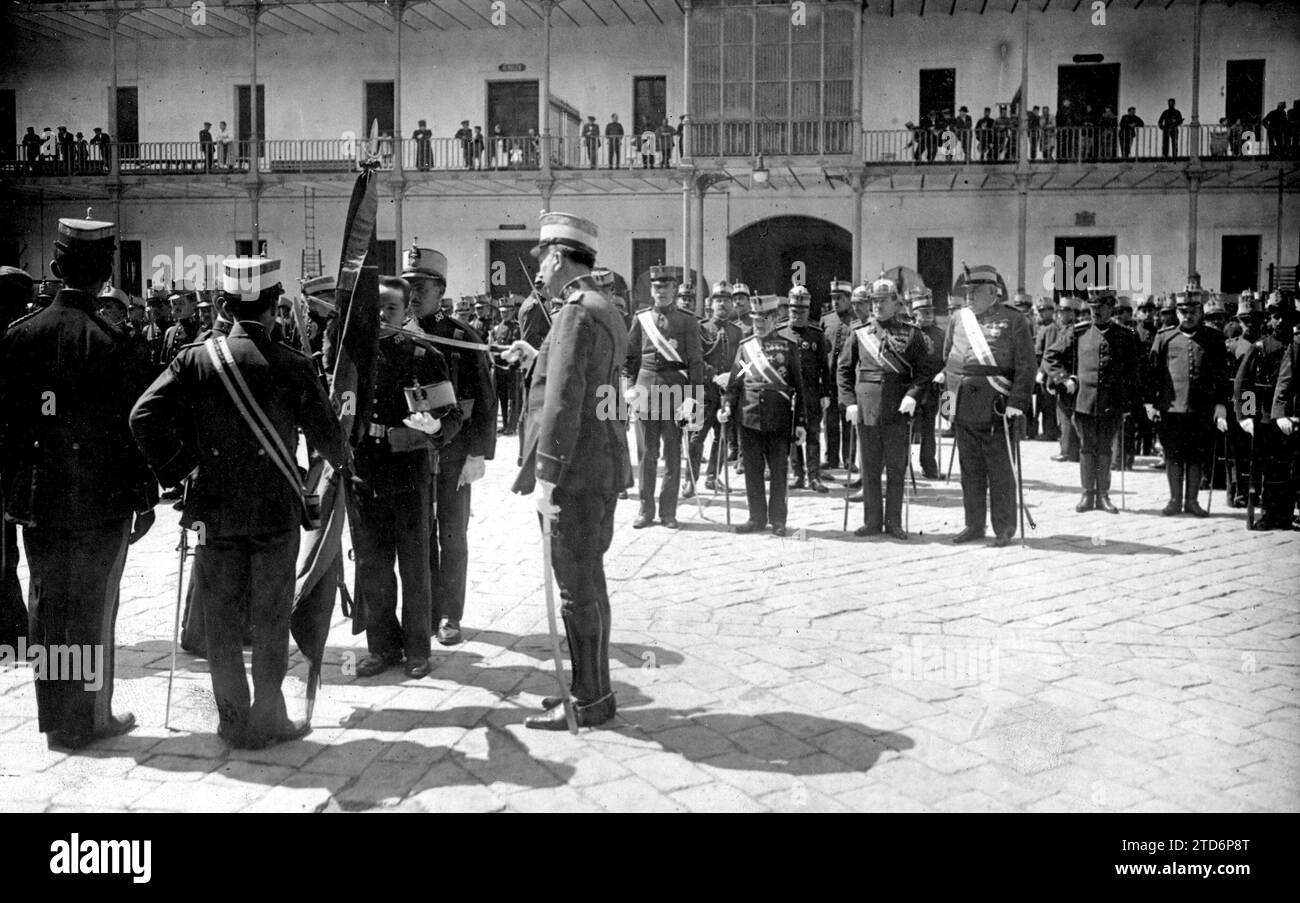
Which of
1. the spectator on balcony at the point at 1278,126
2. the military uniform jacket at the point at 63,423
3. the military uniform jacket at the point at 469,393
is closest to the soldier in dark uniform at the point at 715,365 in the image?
the military uniform jacket at the point at 469,393

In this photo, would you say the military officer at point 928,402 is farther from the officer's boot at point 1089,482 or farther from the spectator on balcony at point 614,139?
the spectator on balcony at point 614,139

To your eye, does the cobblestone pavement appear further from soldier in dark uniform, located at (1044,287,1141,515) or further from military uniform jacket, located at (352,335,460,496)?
soldier in dark uniform, located at (1044,287,1141,515)

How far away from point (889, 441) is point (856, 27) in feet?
46.6

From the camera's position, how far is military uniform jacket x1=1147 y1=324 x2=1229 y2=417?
9.40 m

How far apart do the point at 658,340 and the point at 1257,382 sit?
4.72 metres

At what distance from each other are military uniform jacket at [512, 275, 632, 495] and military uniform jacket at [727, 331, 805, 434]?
12.7ft

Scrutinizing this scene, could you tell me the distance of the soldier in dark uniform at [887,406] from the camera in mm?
8422

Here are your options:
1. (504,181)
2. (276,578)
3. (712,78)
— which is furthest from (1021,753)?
(504,181)

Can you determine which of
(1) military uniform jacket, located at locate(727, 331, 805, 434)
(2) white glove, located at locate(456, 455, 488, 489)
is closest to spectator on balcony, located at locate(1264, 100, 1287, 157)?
(1) military uniform jacket, located at locate(727, 331, 805, 434)

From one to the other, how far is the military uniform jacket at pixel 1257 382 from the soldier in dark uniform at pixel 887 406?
2415 mm

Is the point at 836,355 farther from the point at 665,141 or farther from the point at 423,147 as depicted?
the point at 423,147

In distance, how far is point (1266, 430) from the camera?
8.70 meters

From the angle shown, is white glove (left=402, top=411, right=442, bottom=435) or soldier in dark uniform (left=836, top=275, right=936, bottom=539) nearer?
white glove (left=402, top=411, right=442, bottom=435)

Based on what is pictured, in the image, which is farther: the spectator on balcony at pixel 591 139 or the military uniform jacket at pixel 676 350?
the spectator on balcony at pixel 591 139
